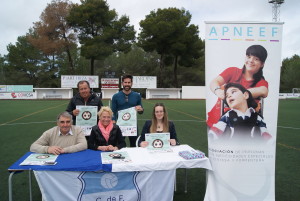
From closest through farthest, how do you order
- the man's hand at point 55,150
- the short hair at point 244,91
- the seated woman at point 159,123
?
the short hair at point 244,91 → the man's hand at point 55,150 → the seated woman at point 159,123

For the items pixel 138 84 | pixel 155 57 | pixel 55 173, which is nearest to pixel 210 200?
pixel 55 173

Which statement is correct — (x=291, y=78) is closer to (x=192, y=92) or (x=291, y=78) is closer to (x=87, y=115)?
(x=192, y=92)

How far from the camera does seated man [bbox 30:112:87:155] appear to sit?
3.39 meters

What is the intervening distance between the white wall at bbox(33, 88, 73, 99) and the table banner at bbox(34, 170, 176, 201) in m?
32.4

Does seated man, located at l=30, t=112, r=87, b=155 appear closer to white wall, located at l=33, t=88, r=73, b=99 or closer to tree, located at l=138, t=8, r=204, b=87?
white wall, located at l=33, t=88, r=73, b=99

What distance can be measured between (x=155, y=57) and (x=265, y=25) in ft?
147

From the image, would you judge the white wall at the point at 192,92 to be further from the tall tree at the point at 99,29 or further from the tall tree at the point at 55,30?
the tall tree at the point at 55,30

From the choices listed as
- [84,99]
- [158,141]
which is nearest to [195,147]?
[158,141]

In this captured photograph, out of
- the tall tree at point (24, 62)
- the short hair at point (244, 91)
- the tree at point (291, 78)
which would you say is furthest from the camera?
the tree at point (291, 78)

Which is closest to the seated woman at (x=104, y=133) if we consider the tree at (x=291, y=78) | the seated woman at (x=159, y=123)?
the seated woman at (x=159, y=123)

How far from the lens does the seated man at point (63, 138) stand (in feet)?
11.1

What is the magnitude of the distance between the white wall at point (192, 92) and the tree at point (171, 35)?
5170 millimetres

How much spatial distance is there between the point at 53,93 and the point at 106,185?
33465 millimetres

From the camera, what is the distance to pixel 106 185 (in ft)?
9.98
